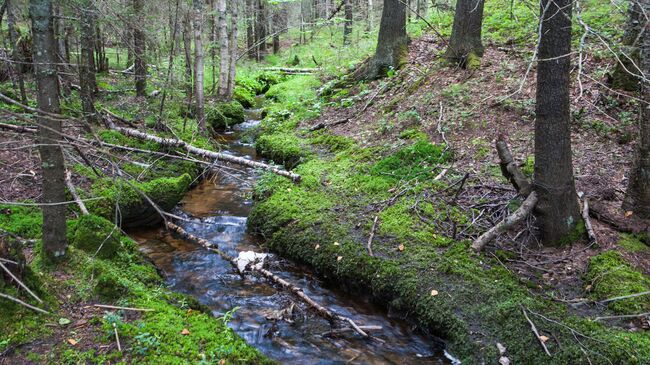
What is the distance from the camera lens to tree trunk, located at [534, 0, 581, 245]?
5133 millimetres

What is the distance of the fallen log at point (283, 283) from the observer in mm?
5329

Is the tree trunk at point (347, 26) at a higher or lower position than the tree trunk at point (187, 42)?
higher

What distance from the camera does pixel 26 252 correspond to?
4883mm

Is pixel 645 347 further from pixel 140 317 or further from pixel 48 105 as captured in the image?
pixel 48 105

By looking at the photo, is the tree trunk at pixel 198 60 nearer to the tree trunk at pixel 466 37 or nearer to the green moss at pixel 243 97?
the green moss at pixel 243 97

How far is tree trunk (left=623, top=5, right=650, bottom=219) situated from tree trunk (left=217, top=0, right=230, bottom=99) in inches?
473

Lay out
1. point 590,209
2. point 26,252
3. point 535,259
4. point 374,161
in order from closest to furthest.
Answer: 1. point 26,252
2. point 535,259
3. point 590,209
4. point 374,161

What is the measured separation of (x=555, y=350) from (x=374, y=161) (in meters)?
5.14

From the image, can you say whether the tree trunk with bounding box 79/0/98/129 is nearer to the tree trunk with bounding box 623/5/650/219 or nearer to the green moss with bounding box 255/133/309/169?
the green moss with bounding box 255/133/309/169

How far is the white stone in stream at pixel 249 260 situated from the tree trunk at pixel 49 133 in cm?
253

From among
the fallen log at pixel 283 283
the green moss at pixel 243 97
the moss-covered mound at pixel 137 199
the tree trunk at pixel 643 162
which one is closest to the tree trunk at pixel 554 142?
the tree trunk at pixel 643 162

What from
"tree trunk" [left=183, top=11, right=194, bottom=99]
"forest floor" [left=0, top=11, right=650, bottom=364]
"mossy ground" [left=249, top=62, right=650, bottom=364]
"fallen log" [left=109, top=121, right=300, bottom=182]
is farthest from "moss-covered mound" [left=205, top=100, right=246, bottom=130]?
"mossy ground" [left=249, top=62, right=650, bottom=364]

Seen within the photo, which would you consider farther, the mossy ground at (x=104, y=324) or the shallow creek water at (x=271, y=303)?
the shallow creek water at (x=271, y=303)

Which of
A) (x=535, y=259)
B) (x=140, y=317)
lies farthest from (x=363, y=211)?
(x=140, y=317)
